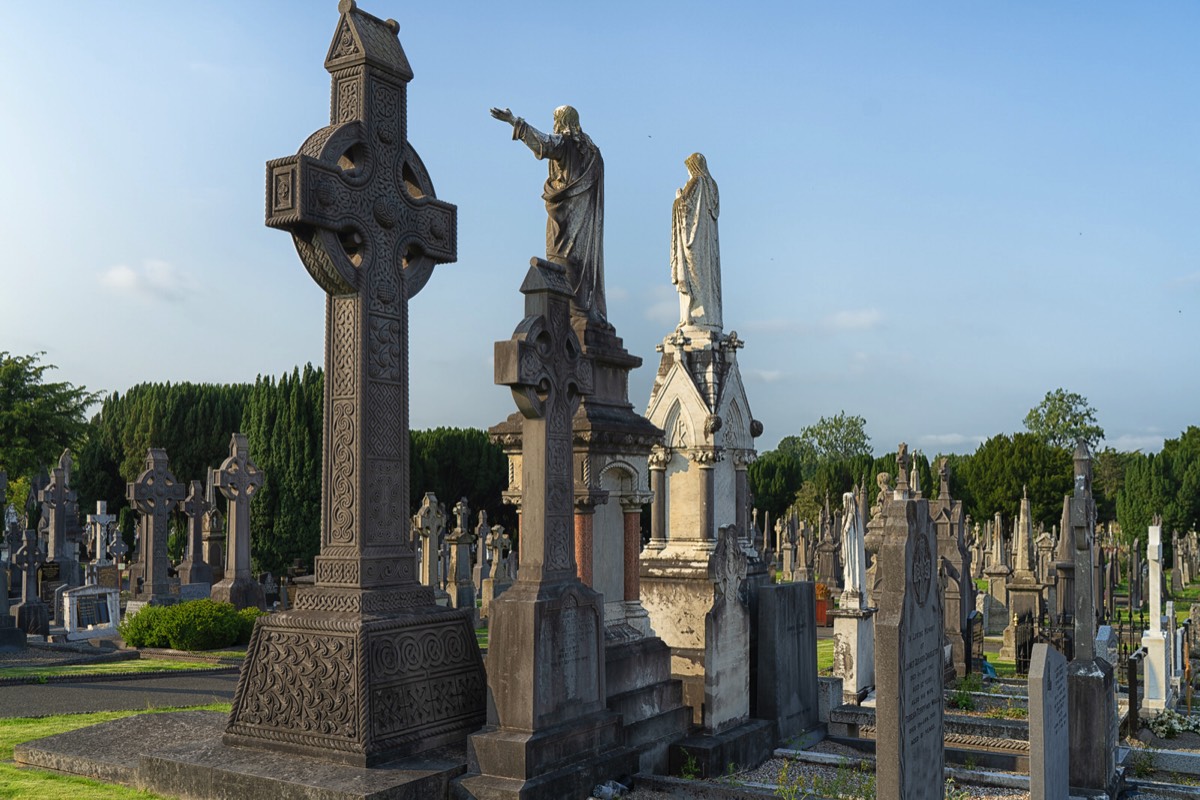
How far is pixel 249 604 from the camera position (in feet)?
64.6

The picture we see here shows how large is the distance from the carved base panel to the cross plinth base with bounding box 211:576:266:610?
13.9m

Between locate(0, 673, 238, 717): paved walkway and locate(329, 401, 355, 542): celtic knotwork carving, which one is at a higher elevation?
locate(329, 401, 355, 542): celtic knotwork carving

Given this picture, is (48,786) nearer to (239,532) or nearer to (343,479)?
(343,479)

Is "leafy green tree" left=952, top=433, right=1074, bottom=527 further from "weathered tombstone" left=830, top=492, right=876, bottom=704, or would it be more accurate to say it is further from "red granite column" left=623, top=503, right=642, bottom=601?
"red granite column" left=623, top=503, right=642, bottom=601

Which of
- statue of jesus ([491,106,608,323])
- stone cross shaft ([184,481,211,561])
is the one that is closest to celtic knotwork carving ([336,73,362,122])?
statue of jesus ([491,106,608,323])

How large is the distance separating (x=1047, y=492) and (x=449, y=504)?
33204mm

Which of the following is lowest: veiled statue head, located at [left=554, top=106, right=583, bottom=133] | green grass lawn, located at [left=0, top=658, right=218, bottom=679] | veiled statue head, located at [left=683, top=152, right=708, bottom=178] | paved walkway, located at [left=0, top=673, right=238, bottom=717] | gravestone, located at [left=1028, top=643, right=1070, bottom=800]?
green grass lawn, located at [left=0, top=658, right=218, bottom=679]

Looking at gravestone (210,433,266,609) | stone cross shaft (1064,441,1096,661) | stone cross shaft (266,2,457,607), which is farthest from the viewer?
gravestone (210,433,266,609)

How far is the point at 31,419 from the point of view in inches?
1454

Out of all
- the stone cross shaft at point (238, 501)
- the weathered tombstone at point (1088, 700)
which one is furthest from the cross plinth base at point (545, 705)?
the stone cross shaft at point (238, 501)

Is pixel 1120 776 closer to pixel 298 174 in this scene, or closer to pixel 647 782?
pixel 647 782

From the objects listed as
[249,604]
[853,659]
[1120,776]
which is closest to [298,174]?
[1120,776]

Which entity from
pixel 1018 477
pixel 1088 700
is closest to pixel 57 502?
pixel 1088 700

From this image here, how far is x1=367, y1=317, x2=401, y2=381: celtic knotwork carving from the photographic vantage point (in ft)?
21.4
